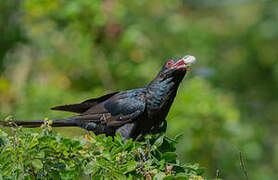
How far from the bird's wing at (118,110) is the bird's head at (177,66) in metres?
0.31

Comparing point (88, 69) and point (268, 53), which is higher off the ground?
point (268, 53)

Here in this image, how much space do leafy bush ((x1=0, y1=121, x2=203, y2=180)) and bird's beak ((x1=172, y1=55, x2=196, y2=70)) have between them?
43.5 inches

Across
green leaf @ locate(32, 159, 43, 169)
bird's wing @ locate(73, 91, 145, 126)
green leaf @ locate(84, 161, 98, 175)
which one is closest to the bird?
bird's wing @ locate(73, 91, 145, 126)

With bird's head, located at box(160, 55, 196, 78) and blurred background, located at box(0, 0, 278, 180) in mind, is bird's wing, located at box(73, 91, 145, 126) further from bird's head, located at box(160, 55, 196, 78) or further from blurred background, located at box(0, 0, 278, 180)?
blurred background, located at box(0, 0, 278, 180)

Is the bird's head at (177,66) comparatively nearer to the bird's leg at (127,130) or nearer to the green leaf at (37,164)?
the bird's leg at (127,130)

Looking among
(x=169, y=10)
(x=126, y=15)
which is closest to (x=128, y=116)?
(x=126, y=15)

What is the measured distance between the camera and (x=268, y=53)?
10.4 metres

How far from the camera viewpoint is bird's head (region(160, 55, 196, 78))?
3.69 meters

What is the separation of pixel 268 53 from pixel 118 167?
8.55 m

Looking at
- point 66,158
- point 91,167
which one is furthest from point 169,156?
point 66,158

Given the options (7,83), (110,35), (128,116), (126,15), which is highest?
(126,15)

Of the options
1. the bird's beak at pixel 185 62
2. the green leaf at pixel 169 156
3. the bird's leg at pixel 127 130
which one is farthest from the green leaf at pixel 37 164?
the bird's beak at pixel 185 62

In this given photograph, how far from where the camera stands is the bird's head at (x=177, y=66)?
3689mm

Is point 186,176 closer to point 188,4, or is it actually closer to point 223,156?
point 223,156
